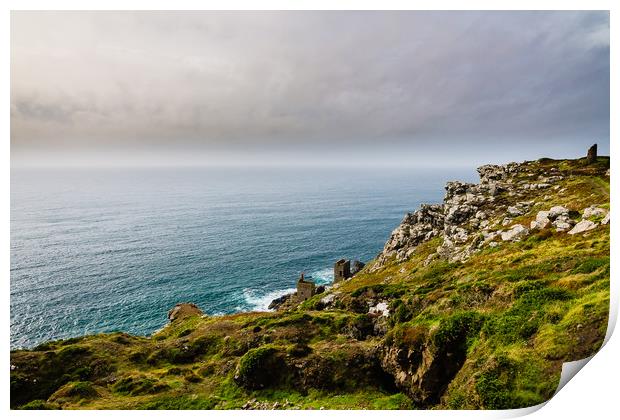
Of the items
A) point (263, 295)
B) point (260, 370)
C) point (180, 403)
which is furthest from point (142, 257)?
point (260, 370)

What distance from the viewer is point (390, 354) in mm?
21016

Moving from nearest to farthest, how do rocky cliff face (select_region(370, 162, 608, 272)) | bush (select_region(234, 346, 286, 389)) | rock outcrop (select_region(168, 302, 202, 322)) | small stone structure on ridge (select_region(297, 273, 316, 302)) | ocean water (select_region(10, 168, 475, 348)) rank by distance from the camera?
bush (select_region(234, 346, 286, 389)) → rocky cliff face (select_region(370, 162, 608, 272)) → rock outcrop (select_region(168, 302, 202, 322)) → small stone structure on ridge (select_region(297, 273, 316, 302)) → ocean water (select_region(10, 168, 475, 348))

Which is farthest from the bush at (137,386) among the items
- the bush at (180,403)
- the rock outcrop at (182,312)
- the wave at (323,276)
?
the wave at (323,276)

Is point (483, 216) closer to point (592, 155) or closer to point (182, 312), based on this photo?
point (592, 155)

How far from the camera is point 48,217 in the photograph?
112750 mm

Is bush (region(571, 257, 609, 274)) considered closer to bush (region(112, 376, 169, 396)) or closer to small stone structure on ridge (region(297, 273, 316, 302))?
bush (region(112, 376, 169, 396))

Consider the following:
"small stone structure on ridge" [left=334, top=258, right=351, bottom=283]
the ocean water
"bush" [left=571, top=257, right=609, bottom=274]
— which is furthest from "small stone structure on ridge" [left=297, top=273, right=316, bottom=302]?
"bush" [left=571, top=257, right=609, bottom=274]

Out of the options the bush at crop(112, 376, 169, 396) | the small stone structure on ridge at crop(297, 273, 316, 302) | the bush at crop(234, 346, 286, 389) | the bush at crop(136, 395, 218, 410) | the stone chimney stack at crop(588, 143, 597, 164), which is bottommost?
the small stone structure on ridge at crop(297, 273, 316, 302)

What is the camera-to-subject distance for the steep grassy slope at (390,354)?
673 inches

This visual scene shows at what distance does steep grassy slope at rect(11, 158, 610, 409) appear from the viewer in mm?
17094

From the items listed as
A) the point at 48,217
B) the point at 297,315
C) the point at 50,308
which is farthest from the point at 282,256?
the point at 48,217

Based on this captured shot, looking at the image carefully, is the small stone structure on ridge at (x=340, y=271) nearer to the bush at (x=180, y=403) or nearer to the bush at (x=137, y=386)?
the bush at (x=137, y=386)

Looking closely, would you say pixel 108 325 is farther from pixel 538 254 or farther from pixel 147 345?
pixel 538 254
